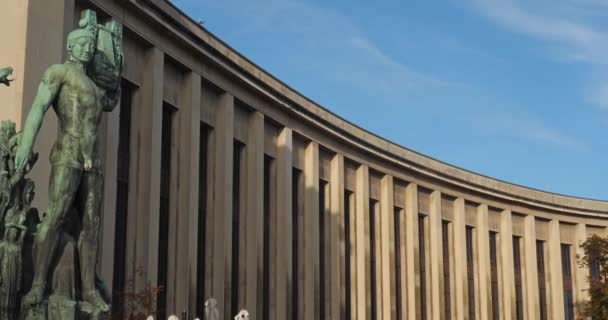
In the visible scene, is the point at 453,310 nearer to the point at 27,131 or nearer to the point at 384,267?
the point at 384,267

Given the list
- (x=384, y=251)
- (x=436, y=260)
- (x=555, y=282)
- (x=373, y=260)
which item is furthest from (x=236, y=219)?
(x=555, y=282)

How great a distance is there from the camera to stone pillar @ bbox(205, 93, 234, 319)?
129 ft

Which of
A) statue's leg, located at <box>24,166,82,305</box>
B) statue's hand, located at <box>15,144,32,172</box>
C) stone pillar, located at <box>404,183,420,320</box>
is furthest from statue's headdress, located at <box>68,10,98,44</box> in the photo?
stone pillar, located at <box>404,183,420,320</box>

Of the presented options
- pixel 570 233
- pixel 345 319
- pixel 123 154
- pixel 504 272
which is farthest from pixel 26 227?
pixel 570 233

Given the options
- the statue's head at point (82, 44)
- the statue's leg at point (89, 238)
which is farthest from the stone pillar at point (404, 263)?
the statue's head at point (82, 44)

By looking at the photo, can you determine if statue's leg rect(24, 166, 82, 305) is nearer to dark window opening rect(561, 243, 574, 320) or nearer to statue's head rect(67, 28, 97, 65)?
→ statue's head rect(67, 28, 97, 65)

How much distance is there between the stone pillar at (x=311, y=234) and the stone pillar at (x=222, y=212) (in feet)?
24.9

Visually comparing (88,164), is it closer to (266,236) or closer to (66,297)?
(66,297)

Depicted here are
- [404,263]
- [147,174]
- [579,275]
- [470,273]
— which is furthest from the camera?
[579,275]

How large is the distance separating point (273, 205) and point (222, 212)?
5.66 metres

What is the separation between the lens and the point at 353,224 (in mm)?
52625

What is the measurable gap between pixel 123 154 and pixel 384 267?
23502mm

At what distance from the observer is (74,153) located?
13.1 meters

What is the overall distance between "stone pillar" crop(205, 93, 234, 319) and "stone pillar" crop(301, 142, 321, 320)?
7.58 metres
